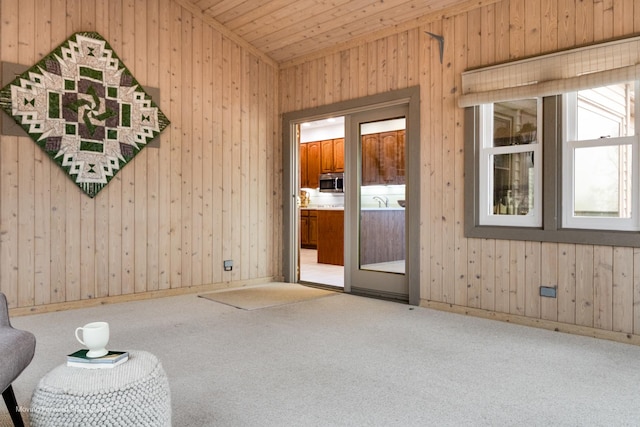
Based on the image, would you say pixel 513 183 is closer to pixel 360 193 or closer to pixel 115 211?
pixel 360 193

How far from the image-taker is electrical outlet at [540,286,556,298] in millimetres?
3691

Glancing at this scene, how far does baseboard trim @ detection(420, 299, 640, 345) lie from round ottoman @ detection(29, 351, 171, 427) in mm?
3178

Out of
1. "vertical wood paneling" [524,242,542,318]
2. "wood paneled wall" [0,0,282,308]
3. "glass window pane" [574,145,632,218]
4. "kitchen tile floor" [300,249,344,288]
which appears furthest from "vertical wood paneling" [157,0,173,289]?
"glass window pane" [574,145,632,218]

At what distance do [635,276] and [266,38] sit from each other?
449 cm

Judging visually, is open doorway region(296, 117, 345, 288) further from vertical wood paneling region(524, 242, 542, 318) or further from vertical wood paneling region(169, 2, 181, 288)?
vertical wood paneling region(524, 242, 542, 318)

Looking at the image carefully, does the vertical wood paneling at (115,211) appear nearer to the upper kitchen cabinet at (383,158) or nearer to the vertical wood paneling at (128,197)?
the vertical wood paneling at (128,197)

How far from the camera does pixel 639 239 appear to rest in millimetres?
3281

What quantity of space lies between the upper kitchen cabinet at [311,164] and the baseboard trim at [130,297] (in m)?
4.60

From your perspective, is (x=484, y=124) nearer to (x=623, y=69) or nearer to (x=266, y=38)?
(x=623, y=69)

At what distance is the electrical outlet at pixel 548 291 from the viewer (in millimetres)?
3691

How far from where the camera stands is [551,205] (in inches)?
146

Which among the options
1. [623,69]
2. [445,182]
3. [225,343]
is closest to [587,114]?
[623,69]

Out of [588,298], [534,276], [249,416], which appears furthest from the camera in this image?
[534,276]

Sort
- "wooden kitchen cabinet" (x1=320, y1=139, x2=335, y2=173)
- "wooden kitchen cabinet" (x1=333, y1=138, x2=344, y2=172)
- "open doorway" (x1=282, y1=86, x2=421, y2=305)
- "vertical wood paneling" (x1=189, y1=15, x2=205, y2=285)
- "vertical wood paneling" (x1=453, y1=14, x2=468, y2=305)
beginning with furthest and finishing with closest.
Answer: "wooden kitchen cabinet" (x1=320, y1=139, x2=335, y2=173)
"wooden kitchen cabinet" (x1=333, y1=138, x2=344, y2=172)
"vertical wood paneling" (x1=189, y1=15, x2=205, y2=285)
"open doorway" (x1=282, y1=86, x2=421, y2=305)
"vertical wood paneling" (x1=453, y1=14, x2=468, y2=305)
